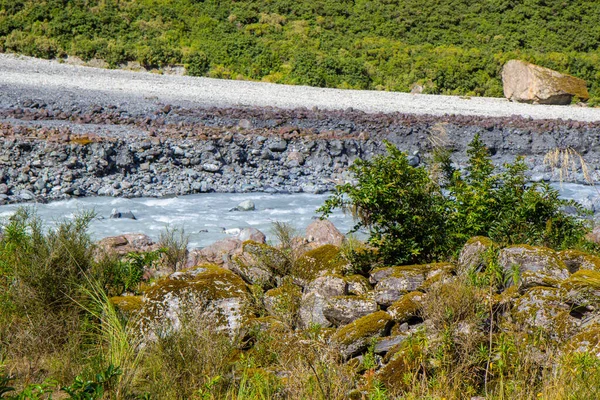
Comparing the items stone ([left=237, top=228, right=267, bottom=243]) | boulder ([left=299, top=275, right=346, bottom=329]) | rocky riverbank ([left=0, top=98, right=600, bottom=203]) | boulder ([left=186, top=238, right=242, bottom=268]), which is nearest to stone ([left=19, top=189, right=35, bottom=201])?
rocky riverbank ([left=0, top=98, right=600, bottom=203])

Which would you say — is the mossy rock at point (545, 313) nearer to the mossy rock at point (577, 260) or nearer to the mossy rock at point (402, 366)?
the mossy rock at point (577, 260)

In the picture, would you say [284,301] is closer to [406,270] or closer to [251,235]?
[406,270]

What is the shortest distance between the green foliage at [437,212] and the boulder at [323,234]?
217cm

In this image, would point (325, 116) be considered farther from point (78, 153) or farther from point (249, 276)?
point (249, 276)

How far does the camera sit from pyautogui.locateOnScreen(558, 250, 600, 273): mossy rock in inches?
176

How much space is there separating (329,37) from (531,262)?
2885 centimetres

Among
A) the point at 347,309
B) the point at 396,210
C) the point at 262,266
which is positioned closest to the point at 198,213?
the point at 262,266

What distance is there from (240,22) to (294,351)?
100 ft

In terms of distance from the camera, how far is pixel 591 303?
3.91 meters

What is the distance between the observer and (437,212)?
534 centimetres

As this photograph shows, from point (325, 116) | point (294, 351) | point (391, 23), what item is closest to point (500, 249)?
point (294, 351)

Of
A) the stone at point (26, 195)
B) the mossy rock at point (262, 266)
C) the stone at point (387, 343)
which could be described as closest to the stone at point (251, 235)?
the mossy rock at point (262, 266)

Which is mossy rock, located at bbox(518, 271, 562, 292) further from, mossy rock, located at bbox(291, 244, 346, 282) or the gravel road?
the gravel road

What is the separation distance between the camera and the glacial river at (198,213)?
888 centimetres
